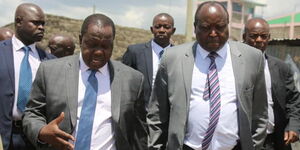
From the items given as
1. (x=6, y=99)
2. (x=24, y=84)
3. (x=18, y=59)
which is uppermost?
(x=18, y=59)

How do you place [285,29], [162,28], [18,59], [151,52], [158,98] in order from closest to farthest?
[158,98] < [18,59] < [151,52] < [162,28] < [285,29]

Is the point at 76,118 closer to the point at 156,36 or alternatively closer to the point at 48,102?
the point at 48,102

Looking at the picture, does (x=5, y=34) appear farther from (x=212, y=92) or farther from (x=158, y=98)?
(x=212, y=92)

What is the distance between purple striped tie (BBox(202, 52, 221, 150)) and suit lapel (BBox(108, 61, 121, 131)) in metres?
0.60

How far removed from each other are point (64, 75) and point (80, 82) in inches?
4.7

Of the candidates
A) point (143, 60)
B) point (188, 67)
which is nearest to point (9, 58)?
point (188, 67)

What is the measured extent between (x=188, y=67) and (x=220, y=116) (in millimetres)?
415

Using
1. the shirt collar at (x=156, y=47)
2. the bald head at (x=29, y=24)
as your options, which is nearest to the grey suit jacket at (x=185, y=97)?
the bald head at (x=29, y=24)

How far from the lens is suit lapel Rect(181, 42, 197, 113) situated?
3018 millimetres

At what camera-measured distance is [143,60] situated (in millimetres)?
5938

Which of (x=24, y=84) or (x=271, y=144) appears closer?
(x=24, y=84)

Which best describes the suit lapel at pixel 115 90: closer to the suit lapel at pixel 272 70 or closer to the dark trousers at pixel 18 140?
the dark trousers at pixel 18 140

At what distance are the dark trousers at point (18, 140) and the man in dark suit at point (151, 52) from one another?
219cm

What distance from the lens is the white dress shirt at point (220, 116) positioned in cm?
300
